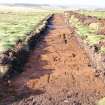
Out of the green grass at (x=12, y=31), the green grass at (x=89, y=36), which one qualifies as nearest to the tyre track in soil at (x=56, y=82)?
the green grass at (x=12, y=31)

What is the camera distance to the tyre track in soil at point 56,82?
577 inches

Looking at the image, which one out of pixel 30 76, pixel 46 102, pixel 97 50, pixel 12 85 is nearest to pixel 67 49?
pixel 97 50

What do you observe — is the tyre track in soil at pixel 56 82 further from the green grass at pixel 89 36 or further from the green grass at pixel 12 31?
the green grass at pixel 89 36

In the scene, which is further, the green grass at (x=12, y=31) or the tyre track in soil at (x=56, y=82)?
the green grass at (x=12, y=31)

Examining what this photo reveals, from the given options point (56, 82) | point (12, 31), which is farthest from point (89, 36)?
point (56, 82)

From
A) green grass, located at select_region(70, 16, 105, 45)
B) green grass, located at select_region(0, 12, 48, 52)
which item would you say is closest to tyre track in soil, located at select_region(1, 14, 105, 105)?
green grass, located at select_region(0, 12, 48, 52)

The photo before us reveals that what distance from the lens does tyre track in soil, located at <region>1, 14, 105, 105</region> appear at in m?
14.7

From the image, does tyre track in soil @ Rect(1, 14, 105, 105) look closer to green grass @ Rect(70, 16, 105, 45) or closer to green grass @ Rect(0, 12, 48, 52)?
green grass @ Rect(0, 12, 48, 52)

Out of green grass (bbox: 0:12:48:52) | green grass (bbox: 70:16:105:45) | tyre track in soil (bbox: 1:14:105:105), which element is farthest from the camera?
green grass (bbox: 70:16:105:45)

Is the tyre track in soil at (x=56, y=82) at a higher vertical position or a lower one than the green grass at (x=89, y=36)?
higher

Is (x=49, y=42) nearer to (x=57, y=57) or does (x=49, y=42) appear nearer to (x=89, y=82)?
(x=57, y=57)

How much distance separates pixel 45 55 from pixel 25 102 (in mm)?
11956

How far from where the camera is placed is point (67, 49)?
29.6m

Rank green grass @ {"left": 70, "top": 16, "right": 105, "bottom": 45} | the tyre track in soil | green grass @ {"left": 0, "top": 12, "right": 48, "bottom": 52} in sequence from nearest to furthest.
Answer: the tyre track in soil → green grass @ {"left": 0, "top": 12, "right": 48, "bottom": 52} → green grass @ {"left": 70, "top": 16, "right": 105, "bottom": 45}
